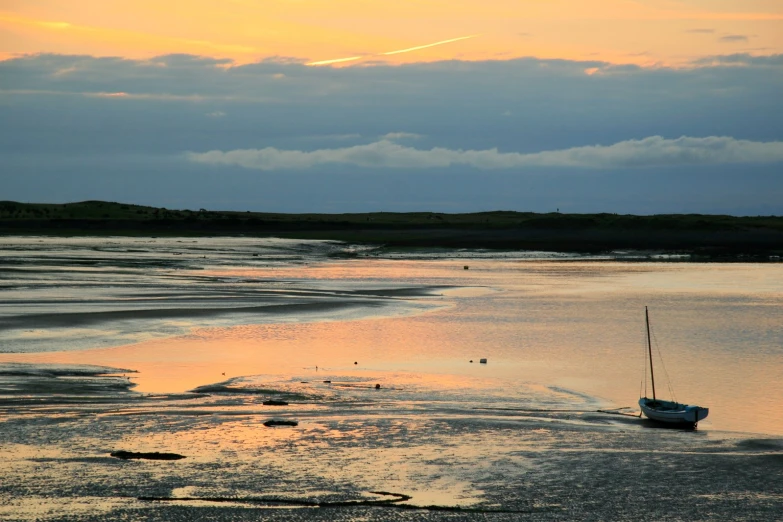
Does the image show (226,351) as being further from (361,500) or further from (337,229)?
(337,229)

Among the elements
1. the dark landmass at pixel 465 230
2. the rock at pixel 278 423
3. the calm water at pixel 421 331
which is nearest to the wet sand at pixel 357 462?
the rock at pixel 278 423

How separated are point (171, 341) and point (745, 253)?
260ft

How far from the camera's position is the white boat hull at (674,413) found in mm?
22219

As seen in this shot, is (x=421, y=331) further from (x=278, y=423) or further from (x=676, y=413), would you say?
(x=278, y=423)

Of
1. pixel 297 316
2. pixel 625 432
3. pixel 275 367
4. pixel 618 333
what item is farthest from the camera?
pixel 297 316

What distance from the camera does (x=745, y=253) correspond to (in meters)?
99.7

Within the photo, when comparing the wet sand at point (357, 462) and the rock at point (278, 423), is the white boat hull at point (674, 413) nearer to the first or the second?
the wet sand at point (357, 462)

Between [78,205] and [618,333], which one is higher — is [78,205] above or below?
above

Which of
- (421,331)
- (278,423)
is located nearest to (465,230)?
(421,331)

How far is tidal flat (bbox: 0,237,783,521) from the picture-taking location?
1619cm

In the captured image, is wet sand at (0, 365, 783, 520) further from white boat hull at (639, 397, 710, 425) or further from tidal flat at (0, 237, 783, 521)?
white boat hull at (639, 397, 710, 425)

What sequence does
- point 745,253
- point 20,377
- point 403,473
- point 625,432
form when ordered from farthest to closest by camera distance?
point 745,253
point 20,377
point 625,432
point 403,473

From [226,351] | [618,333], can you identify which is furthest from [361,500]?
[618,333]

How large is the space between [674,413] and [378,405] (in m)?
6.96
